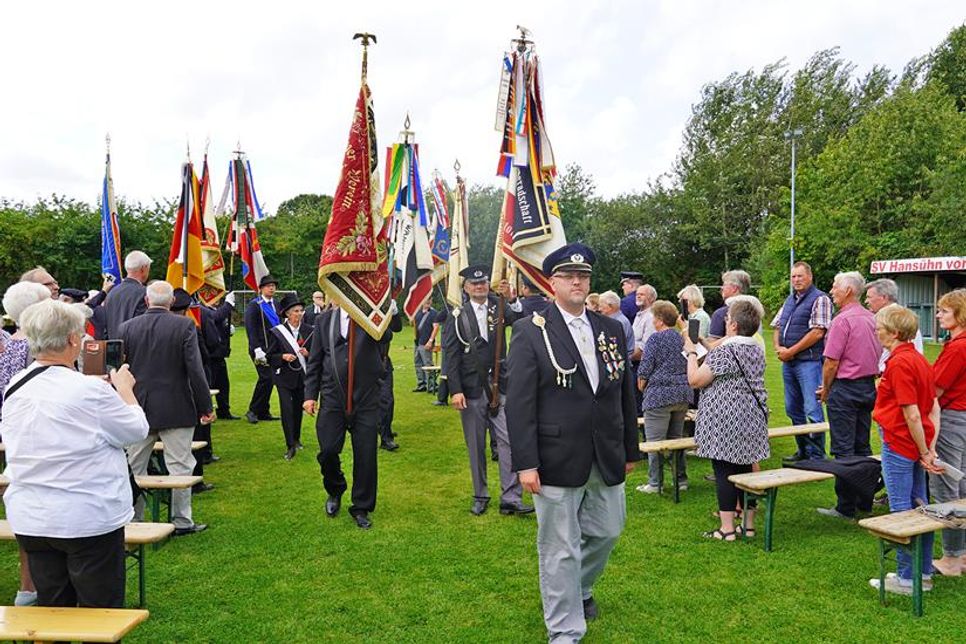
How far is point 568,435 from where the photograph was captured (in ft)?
12.9

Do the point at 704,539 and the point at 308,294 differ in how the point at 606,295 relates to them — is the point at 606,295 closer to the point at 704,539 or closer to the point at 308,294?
the point at 704,539

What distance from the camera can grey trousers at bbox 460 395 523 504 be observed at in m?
6.63

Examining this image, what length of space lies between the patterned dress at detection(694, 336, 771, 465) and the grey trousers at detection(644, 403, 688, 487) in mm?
1491

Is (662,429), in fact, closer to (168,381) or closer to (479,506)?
(479,506)

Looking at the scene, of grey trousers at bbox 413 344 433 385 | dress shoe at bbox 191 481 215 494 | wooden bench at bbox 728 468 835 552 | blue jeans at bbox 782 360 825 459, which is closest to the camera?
wooden bench at bbox 728 468 835 552

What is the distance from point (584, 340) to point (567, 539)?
3.76 ft

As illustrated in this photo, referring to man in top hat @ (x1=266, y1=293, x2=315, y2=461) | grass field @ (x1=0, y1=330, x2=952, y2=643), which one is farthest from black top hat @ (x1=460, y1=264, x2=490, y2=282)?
man in top hat @ (x1=266, y1=293, x2=315, y2=461)

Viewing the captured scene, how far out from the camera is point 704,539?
5.86 m

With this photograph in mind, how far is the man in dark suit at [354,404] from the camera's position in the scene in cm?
633

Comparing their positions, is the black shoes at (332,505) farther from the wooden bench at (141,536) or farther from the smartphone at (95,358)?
the smartphone at (95,358)

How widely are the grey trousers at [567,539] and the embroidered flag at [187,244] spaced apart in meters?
6.67

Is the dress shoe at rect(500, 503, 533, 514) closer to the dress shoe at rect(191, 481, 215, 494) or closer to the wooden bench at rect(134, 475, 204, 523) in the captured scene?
the wooden bench at rect(134, 475, 204, 523)

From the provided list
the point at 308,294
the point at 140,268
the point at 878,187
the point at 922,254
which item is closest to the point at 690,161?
the point at 878,187

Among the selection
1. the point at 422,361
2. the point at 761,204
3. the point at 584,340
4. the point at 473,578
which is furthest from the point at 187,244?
the point at 761,204
